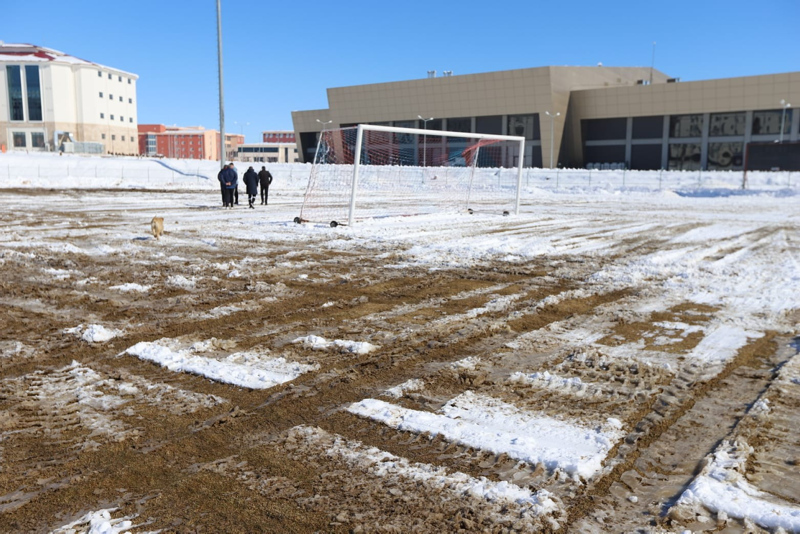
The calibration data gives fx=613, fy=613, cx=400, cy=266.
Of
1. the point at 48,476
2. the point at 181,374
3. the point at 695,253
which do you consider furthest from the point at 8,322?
the point at 695,253

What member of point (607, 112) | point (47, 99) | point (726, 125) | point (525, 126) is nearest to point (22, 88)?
point (47, 99)

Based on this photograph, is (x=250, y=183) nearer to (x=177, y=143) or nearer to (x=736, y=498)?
(x=736, y=498)

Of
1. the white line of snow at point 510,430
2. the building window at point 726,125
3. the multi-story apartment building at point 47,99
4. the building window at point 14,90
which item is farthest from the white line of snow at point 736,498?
the building window at point 14,90

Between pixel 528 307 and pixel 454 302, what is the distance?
2.78 ft

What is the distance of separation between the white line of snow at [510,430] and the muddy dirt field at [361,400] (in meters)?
0.05

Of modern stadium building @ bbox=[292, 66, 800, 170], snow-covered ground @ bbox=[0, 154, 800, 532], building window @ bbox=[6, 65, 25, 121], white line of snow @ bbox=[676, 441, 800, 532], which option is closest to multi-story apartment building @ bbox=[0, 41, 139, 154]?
building window @ bbox=[6, 65, 25, 121]

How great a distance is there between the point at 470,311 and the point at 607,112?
68.5 meters

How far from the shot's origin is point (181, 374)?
177 inches

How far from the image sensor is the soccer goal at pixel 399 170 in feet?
59.9

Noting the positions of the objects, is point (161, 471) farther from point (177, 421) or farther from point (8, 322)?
point (8, 322)

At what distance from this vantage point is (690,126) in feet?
216

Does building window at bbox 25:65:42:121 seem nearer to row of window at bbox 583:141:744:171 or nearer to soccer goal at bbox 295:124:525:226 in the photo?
row of window at bbox 583:141:744:171

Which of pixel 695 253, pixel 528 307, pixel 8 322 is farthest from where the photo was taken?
pixel 695 253

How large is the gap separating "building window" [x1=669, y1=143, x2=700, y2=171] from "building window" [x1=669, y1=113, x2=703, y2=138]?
115cm
